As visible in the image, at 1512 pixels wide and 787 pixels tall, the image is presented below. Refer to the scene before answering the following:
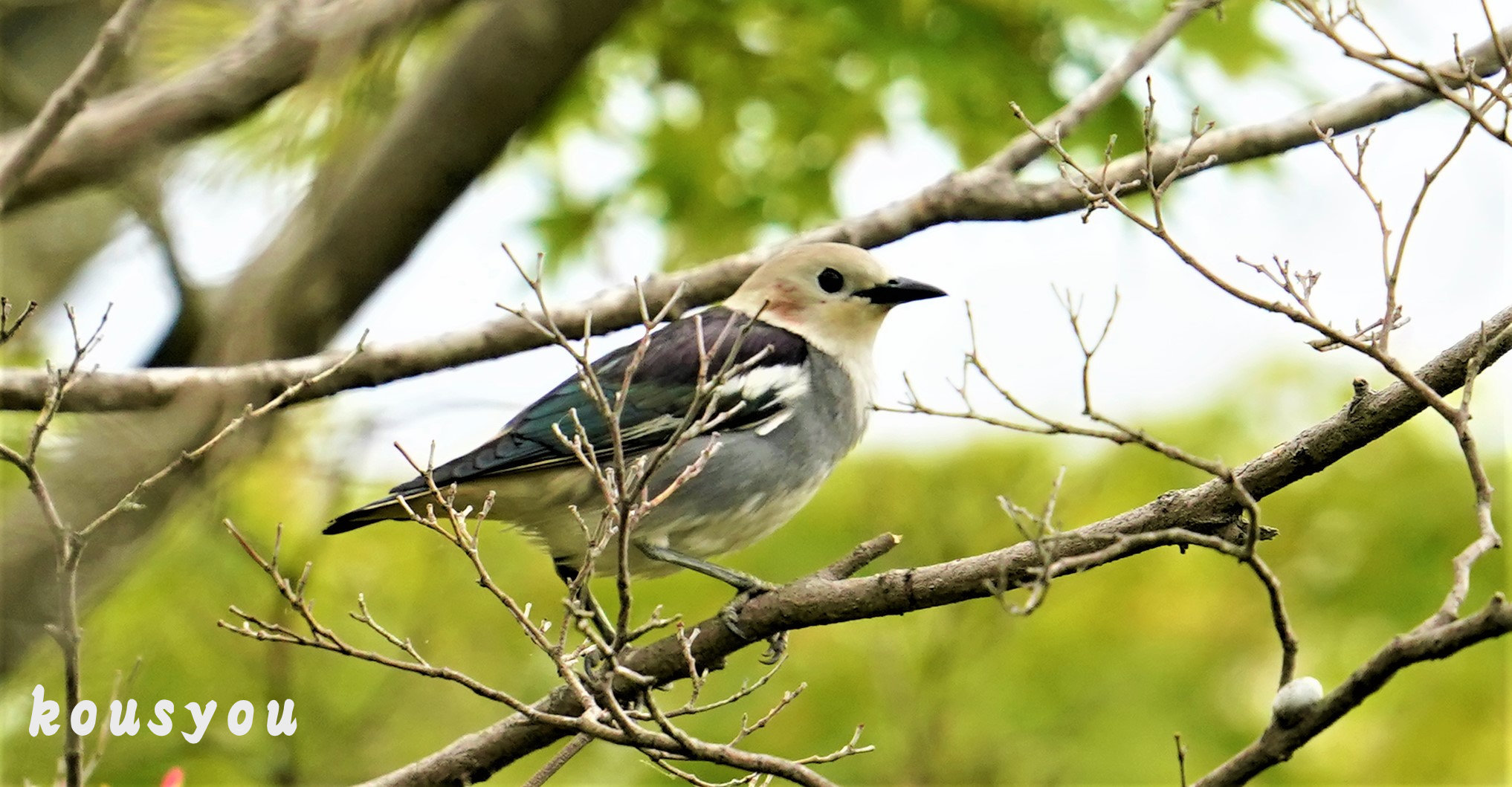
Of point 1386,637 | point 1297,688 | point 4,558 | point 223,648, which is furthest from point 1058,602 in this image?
point 1297,688

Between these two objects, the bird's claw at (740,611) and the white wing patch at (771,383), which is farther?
the white wing patch at (771,383)

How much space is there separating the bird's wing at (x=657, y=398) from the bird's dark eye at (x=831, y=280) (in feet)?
0.74

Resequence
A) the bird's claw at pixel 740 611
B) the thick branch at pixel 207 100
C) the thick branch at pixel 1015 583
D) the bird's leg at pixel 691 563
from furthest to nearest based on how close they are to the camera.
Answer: the thick branch at pixel 207 100
the bird's leg at pixel 691 563
the bird's claw at pixel 740 611
the thick branch at pixel 1015 583

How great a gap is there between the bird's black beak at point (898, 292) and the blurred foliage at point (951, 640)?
238 cm

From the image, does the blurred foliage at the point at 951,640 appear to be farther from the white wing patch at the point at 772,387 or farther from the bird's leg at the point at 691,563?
the white wing patch at the point at 772,387

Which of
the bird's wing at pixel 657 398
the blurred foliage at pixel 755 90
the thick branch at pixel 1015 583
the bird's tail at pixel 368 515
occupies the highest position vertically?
the blurred foliage at pixel 755 90

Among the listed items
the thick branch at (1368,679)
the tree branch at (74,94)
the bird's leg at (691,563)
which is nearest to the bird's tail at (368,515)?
the bird's leg at (691,563)

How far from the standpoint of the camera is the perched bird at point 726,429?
16.0ft

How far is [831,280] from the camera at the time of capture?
5.53 m

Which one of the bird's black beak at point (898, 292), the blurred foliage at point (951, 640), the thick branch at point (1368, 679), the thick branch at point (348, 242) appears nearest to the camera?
the thick branch at point (1368, 679)

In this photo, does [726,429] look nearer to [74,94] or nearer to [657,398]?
[657,398]

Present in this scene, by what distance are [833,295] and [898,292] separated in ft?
0.86

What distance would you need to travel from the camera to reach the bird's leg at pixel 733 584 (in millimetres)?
3848

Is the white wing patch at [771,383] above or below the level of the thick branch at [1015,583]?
above
